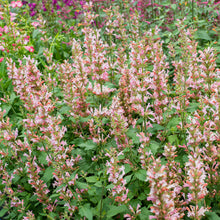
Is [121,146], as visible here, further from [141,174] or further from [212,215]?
[212,215]

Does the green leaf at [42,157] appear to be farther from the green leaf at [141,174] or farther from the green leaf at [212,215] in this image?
the green leaf at [212,215]

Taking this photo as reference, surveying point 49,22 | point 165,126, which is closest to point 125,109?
point 165,126

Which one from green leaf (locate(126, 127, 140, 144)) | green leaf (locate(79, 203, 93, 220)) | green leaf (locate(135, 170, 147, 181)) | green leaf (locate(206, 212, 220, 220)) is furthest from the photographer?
green leaf (locate(126, 127, 140, 144))

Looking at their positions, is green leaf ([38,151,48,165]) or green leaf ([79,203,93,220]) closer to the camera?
green leaf ([79,203,93,220])

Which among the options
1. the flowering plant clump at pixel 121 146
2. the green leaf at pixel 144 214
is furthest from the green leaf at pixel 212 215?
the green leaf at pixel 144 214

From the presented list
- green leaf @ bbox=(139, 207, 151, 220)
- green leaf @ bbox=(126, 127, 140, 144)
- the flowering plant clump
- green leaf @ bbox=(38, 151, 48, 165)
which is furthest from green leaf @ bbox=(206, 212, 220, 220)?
green leaf @ bbox=(38, 151, 48, 165)

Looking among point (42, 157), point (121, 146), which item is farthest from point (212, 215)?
point (42, 157)

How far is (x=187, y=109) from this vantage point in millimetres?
2783

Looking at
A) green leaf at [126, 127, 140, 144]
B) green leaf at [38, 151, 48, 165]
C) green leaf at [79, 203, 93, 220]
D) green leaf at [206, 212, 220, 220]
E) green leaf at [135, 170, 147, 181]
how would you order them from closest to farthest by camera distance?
green leaf at [206, 212, 220, 220] → green leaf at [79, 203, 93, 220] → green leaf at [135, 170, 147, 181] → green leaf at [126, 127, 140, 144] → green leaf at [38, 151, 48, 165]

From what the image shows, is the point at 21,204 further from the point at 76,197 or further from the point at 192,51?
the point at 192,51

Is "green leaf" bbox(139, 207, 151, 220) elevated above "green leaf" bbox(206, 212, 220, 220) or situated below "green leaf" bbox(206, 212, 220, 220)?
below

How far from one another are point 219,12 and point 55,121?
435cm

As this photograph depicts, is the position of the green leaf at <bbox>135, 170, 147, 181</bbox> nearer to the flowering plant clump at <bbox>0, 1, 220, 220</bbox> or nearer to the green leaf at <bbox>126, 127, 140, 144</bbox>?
the flowering plant clump at <bbox>0, 1, 220, 220</bbox>

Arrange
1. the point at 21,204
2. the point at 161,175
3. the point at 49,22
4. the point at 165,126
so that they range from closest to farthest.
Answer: the point at 161,175, the point at 165,126, the point at 21,204, the point at 49,22
